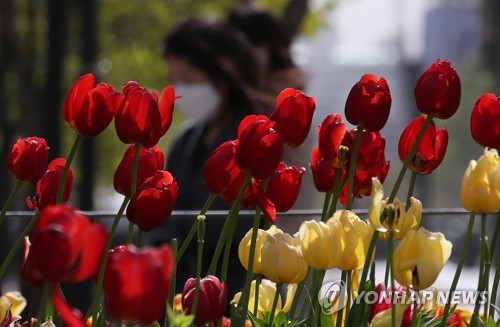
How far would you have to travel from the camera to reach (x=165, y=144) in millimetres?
21438

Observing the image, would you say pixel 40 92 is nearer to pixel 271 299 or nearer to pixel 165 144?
pixel 165 144

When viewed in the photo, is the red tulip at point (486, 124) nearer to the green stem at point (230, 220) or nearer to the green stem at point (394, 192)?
the green stem at point (394, 192)

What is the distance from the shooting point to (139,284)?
105cm

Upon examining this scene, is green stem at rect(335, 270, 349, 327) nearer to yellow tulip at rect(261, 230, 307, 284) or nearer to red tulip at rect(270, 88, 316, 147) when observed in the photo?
yellow tulip at rect(261, 230, 307, 284)

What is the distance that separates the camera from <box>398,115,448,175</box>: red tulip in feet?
5.72

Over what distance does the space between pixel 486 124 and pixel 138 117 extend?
1.57 feet

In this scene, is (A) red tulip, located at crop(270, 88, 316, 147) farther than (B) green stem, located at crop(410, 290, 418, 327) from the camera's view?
Yes

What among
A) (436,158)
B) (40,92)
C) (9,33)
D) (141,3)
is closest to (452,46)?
(141,3)

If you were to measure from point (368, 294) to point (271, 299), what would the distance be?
0.76 feet

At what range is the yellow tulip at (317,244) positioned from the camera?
1.50 metres

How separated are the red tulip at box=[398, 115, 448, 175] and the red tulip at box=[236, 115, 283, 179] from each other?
0.79 feet

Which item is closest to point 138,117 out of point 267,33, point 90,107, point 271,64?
point 90,107

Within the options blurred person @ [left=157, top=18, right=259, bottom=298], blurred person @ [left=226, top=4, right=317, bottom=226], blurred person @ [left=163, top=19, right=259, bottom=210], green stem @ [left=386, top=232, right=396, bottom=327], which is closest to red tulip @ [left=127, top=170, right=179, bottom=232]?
green stem @ [left=386, top=232, right=396, bottom=327]

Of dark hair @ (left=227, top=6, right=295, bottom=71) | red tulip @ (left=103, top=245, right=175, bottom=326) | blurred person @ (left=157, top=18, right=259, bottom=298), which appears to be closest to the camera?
red tulip @ (left=103, top=245, right=175, bottom=326)
